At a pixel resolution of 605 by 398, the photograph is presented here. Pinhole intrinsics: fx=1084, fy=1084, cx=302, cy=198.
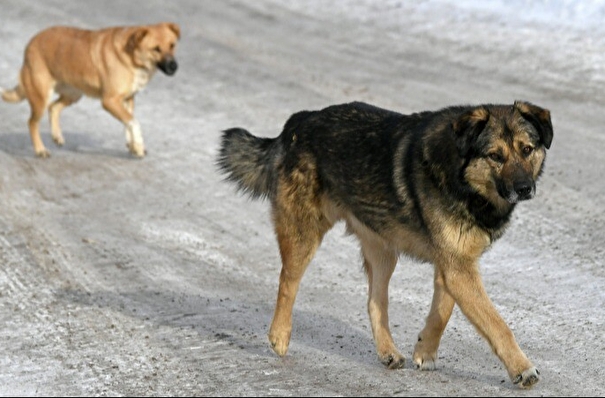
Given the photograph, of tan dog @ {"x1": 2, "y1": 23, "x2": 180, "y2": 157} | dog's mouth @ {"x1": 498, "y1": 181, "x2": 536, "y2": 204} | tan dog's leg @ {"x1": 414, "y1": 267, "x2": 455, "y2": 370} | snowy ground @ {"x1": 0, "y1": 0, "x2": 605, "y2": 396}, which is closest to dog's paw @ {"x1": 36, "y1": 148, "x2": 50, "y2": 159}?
snowy ground @ {"x1": 0, "y1": 0, "x2": 605, "y2": 396}

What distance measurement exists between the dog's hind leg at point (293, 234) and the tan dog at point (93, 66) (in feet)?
20.4

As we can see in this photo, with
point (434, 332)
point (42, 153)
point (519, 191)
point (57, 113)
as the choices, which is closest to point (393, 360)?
point (434, 332)

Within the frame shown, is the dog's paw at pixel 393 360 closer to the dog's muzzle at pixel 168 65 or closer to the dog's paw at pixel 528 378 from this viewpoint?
the dog's paw at pixel 528 378

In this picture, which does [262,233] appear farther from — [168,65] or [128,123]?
[168,65]

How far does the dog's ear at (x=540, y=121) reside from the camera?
5814 millimetres

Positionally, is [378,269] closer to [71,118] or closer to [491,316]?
[491,316]

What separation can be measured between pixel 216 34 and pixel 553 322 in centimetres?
1108

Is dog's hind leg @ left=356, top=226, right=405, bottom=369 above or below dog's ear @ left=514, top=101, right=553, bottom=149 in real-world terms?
below

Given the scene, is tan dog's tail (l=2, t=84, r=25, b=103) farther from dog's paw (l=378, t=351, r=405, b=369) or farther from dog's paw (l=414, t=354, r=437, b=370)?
dog's paw (l=414, t=354, r=437, b=370)


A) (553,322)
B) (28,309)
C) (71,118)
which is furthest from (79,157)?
(553,322)

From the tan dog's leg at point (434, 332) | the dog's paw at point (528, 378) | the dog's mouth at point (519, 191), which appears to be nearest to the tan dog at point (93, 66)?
the tan dog's leg at point (434, 332)

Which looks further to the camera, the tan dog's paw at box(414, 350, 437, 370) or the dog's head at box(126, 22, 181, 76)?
the dog's head at box(126, 22, 181, 76)

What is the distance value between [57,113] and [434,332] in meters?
7.85

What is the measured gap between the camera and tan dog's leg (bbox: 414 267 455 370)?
6168mm
